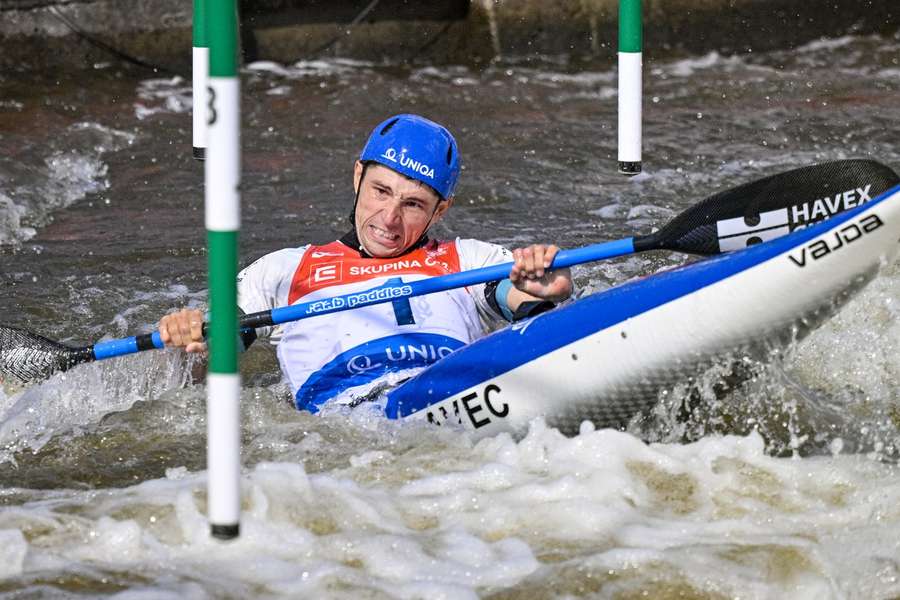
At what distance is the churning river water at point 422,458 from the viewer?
10.8 ft

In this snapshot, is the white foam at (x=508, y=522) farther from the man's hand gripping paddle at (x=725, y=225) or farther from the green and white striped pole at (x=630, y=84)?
the green and white striped pole at (x=630, y=84)

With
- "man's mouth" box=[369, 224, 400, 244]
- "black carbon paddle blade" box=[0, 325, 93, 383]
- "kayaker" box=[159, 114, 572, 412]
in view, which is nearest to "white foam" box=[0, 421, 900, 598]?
"kayaker" box=[159, 114, 572, 412]

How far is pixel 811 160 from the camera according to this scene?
25.6ft

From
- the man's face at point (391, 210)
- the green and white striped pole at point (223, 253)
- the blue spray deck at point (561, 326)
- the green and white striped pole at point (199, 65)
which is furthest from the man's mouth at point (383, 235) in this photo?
the green and white striped pole at point (223, 253)

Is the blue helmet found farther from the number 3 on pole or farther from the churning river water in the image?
the number 3 on pole

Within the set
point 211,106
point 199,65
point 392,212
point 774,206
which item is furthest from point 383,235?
point 211,106

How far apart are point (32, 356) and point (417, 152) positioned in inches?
56.7

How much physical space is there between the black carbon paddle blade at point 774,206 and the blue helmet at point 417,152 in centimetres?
68

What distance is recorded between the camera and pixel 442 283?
13.7ft

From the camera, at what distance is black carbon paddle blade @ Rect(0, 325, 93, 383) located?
452cm

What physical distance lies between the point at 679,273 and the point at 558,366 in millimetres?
433

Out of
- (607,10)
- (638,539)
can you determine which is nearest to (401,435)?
(638,539)

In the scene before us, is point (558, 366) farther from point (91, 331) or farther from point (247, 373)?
point (91, 331)

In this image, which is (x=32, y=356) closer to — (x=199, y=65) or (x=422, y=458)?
(x=422, y=458)
